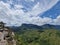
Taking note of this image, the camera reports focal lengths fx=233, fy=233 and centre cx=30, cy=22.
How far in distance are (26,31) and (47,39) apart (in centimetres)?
155

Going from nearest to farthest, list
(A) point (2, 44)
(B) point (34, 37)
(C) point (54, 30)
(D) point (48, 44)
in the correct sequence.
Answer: (A) point (2, 44)
(D) point (48, 44)
(B) point (34, 37)
(C) point (54, 30)

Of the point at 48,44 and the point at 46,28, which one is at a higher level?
the point at 46,28

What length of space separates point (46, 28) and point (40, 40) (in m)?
1.77

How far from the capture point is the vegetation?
A: 930 cm

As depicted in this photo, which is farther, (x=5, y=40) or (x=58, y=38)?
(x=58, y=38)

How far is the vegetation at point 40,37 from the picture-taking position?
930 cm

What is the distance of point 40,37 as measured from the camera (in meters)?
9.92

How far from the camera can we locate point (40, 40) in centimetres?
952

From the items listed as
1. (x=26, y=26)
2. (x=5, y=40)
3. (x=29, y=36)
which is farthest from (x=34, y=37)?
(x=5, y=40)

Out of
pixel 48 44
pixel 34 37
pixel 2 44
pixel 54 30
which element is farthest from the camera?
pixel 54 30

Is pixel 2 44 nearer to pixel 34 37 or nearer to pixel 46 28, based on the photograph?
pixel 34 37

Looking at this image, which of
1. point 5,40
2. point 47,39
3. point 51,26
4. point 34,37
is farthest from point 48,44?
point 5,40

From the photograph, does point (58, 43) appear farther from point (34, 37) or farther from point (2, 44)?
point (2, 44)

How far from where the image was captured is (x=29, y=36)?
33.4ft
